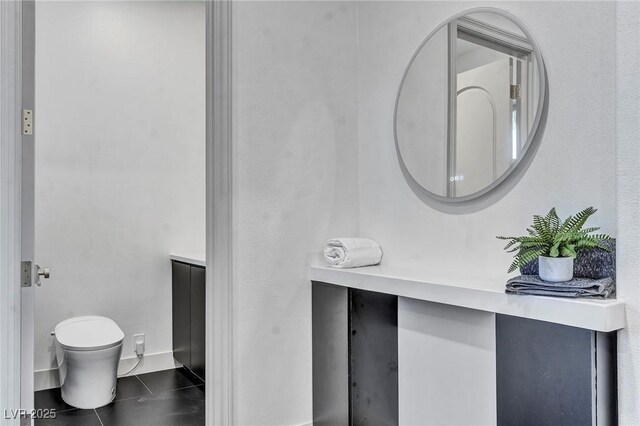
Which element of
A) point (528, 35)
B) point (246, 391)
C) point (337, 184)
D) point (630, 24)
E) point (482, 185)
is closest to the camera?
point (630, 24)

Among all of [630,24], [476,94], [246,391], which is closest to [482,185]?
[476,94]

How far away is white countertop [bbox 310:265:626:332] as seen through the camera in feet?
4.14

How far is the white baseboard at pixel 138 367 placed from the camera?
3.10 m

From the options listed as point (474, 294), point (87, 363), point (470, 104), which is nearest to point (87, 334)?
point (87, 363)

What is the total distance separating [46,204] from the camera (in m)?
3.16

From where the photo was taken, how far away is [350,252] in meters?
2.16

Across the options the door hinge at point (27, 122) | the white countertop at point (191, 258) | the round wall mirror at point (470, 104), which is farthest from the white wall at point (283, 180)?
the white countertop at point (191, 258)

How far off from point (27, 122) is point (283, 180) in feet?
3.34

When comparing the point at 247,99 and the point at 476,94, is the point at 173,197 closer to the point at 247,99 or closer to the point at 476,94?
the point at 247,99

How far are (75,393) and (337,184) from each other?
6.48ft

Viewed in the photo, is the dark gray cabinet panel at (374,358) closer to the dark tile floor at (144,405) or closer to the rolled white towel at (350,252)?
the rolled white towel at (350,252)

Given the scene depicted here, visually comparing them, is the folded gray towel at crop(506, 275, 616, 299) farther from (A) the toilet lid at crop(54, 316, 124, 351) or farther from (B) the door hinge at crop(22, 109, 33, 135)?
(A) the toilet lid at crop(54, 316, 124, 351)

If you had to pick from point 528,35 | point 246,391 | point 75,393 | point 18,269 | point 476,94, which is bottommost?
point 75,393

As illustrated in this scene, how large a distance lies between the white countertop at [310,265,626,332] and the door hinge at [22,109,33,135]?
1.28 meters
